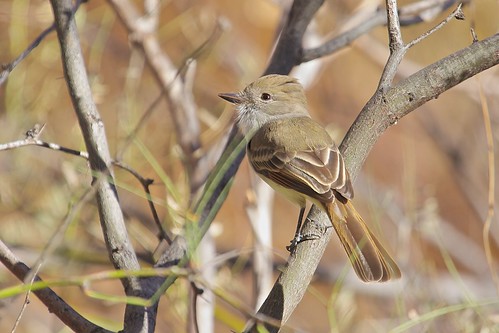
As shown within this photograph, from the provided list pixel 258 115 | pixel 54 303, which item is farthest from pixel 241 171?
pixel 54 303

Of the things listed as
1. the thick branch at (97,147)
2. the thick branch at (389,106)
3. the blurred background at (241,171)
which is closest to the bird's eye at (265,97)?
the blurred background at (241,171)

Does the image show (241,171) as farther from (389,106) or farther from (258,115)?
(389,106)

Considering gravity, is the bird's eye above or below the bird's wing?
above

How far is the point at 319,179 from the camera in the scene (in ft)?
9.37

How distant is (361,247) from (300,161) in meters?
0.62

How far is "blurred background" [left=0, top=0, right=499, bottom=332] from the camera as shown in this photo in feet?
12.1

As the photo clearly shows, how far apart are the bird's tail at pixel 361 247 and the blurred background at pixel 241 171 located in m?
0.08

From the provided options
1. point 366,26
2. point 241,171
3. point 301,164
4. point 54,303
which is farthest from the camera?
point 241,171

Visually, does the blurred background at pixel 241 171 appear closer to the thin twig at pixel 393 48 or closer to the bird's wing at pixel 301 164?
the bird's wing at pixel 301 164

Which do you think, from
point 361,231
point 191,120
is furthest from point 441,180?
point 361,231

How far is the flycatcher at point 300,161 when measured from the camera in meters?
2.54

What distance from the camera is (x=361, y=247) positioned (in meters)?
2.57

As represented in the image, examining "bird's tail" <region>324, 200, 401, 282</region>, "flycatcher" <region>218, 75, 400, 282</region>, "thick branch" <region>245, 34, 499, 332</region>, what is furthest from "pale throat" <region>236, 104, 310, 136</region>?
"thick branch" <region>245, 34, 499, 332</region>

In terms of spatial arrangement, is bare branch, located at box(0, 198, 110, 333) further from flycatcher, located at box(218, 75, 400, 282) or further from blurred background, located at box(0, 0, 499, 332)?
flycatcher, located at box(218, 75, 400, 282)
